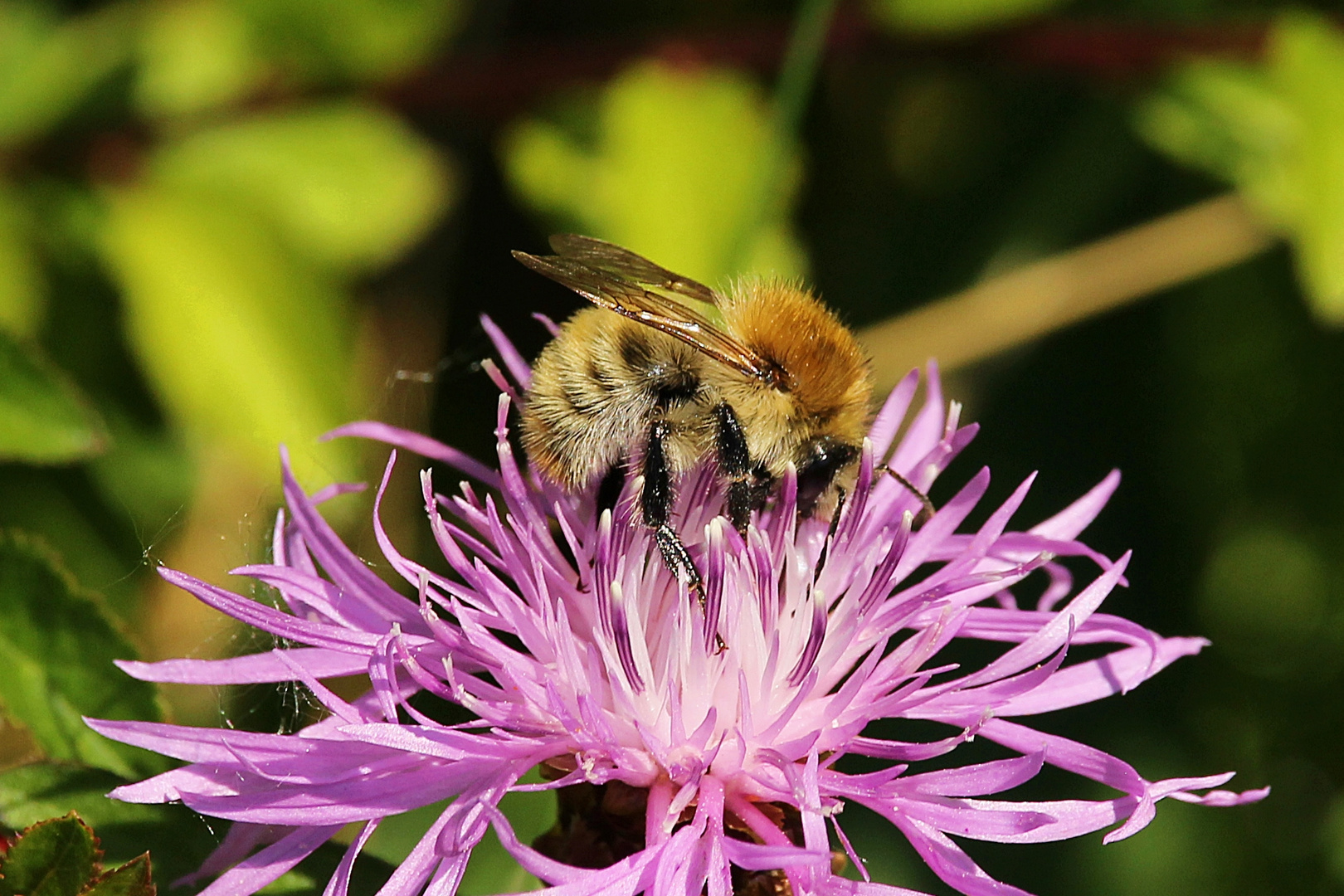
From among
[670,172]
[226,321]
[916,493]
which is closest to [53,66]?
[226,321]

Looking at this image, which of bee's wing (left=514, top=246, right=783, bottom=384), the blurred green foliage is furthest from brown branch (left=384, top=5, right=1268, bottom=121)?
bee's wing (left=514, top=246, right=783, bottom=384)

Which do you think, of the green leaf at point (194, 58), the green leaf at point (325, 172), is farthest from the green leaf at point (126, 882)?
the green leaf at point (194, 58)

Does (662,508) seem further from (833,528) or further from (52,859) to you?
(52,859)

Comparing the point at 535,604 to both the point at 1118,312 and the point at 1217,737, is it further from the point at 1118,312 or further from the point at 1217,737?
the point at 1118,312

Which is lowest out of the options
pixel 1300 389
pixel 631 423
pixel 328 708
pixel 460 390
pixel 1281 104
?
pixel 460 390

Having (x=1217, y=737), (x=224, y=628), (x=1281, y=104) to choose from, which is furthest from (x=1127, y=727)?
(x=224, y=628)

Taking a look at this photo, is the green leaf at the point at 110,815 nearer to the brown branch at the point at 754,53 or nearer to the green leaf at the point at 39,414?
the green leaf at the point at 39,414

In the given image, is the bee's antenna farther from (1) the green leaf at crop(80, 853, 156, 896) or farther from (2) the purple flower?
(1) the green leaf at crop(80, 853, 156, 896)
